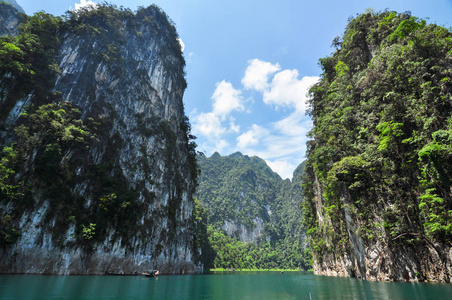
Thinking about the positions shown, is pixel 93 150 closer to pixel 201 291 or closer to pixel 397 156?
pixel 201 291

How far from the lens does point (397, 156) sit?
15.8m

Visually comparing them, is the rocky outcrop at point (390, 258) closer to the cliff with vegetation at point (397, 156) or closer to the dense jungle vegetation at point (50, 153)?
the cliff with vegetation at point (397, 156)

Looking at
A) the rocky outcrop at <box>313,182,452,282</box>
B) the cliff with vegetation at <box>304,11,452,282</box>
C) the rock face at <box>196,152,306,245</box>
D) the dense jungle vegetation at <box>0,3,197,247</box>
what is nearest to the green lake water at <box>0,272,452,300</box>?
the rocky outcrop at <box>313,182,452,282</box>

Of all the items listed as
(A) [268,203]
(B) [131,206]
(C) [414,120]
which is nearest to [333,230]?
(C) [414,120]

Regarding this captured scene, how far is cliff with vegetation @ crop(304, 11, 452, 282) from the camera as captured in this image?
1274 cm

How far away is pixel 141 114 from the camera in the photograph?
40.8 metres

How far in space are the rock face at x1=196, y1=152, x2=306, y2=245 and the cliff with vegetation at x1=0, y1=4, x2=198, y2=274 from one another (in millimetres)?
79792

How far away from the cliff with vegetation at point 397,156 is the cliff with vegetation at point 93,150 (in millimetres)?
27745

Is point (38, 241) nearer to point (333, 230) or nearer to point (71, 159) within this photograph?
point (71, 159)

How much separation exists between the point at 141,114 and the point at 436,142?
40.3m

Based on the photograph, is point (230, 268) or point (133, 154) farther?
point (230, 268)

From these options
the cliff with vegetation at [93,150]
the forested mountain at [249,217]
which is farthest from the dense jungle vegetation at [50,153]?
the forested mountain at [249,217]

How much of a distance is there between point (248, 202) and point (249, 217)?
1164cm

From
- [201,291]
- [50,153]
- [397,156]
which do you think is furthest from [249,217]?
[397,156]
